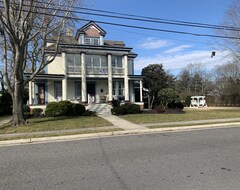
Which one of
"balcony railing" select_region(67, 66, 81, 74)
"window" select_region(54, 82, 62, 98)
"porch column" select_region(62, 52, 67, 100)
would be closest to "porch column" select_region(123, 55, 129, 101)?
"balcony railing" select_region(67, 66, 81, 74)

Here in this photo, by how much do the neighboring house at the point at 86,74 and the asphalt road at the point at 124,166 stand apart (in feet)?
60.7

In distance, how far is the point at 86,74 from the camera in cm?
2752

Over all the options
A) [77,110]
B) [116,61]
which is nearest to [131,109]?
[77,110]

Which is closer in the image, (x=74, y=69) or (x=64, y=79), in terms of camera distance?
(x=64, y=79)

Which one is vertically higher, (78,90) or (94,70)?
(94,70)

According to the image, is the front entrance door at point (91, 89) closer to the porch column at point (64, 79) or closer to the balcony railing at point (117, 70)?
the balcony railing at point (117, 70)

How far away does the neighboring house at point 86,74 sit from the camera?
2670 cm

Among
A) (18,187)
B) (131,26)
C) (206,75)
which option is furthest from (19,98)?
(206,75)

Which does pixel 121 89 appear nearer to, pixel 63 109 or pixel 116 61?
pixel 116 61

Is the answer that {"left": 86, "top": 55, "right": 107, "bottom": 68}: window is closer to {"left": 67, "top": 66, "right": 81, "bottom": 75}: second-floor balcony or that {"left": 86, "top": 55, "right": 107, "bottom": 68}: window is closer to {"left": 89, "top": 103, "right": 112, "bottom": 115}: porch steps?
{"left": 67, "top": 66, "right": 81, "bottom": 75}: second-floor balcony

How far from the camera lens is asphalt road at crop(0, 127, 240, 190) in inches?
194

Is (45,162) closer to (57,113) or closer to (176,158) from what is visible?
(176,158)

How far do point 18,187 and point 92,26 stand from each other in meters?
27.0

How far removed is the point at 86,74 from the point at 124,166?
72.5ft
